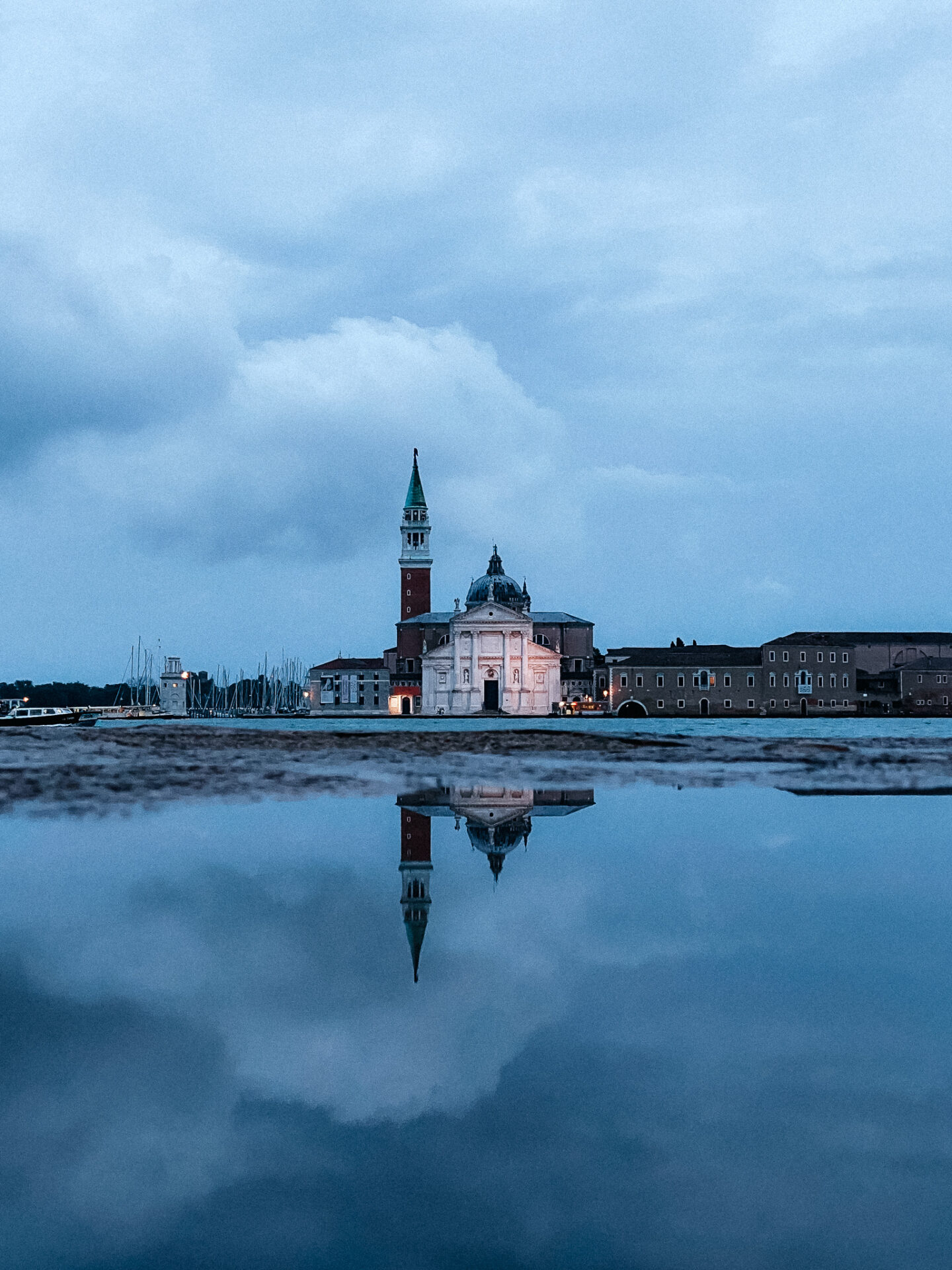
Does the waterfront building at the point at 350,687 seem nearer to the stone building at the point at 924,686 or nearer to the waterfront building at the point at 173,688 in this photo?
the waterfront building at the point at 173,688

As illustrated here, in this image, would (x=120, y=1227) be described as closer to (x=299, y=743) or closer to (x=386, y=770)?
(x=386, y=770)

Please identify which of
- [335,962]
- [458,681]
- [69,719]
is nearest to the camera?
[335,962]

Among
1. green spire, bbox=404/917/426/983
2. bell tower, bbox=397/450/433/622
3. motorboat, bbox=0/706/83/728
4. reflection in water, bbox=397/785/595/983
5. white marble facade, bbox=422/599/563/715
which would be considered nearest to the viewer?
green spire, bbox=404/917/426/983

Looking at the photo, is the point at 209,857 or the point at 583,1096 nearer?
the point at 583,1096

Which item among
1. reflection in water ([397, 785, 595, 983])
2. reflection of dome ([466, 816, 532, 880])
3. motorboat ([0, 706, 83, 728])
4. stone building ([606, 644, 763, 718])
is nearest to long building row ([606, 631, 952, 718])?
stone building ([606, 644, 763, 718])

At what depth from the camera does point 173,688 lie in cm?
15200

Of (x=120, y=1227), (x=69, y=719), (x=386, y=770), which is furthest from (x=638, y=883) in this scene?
(x=69, y=719)

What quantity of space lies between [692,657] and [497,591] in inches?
957

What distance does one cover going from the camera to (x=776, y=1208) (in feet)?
13.2

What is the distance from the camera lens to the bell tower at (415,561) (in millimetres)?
130750

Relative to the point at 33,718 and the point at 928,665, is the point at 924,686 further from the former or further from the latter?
the point at 33,718

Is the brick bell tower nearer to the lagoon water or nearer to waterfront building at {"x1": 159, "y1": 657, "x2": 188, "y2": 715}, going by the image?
waterfront building at {"x1": 159, "y1": 657, "x2": 188, "y2": 715}

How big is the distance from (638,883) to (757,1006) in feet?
13.7

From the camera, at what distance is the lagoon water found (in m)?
3.91
